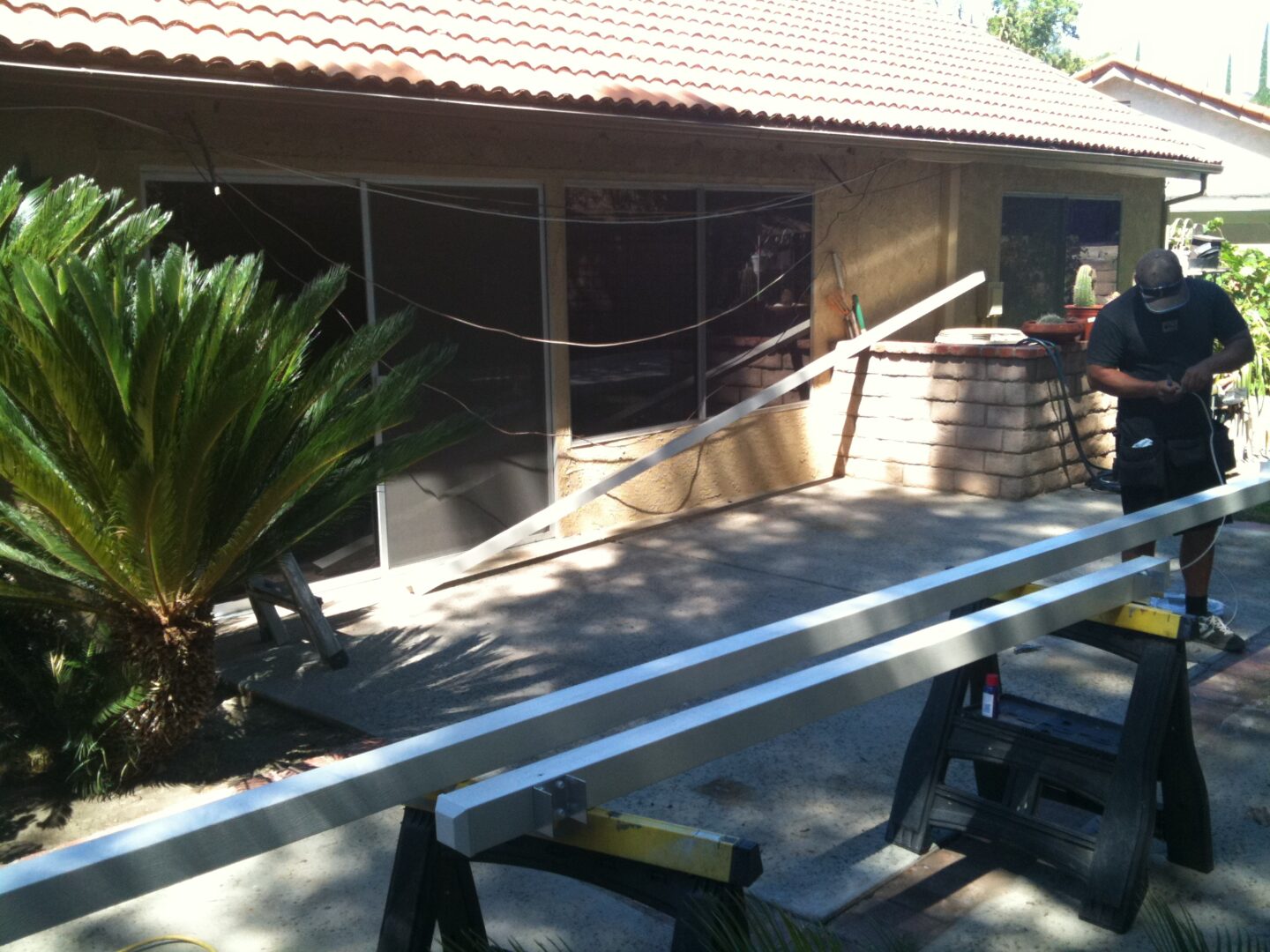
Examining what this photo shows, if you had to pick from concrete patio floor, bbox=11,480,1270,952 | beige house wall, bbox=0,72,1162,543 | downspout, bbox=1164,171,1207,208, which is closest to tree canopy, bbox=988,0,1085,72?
downspout, bbox=1164,171,1207,208

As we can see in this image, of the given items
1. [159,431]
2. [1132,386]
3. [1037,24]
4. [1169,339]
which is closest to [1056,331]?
[1169,339]

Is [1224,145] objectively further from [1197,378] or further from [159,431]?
[159,431]

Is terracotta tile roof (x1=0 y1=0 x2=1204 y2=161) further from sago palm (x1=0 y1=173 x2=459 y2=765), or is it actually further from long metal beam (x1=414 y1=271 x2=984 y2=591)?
long metal beam (x1=414 y1=271 x2=984 y2=591)

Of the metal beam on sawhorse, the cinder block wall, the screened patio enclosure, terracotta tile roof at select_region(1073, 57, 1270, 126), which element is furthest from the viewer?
terracotta tile roof at select_region(1073, 57, 1270, 126)

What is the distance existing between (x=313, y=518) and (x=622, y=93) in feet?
12.2

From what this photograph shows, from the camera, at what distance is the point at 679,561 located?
26.4 ft

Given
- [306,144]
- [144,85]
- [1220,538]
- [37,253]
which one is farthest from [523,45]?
[1220,538]

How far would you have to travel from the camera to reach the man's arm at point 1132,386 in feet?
18.5

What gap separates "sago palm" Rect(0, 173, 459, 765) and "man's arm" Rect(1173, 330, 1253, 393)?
3341 mm

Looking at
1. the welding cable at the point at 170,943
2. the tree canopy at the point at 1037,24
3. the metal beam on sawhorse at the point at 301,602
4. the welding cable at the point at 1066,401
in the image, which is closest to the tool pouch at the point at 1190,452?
the welding cable at the point at 1066,401

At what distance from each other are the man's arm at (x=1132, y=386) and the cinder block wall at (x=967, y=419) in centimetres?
365

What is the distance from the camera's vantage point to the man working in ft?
19.0

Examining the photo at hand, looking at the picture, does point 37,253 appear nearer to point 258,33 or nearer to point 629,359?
point 258,33

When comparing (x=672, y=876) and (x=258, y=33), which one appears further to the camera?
(x=258, y=33)
